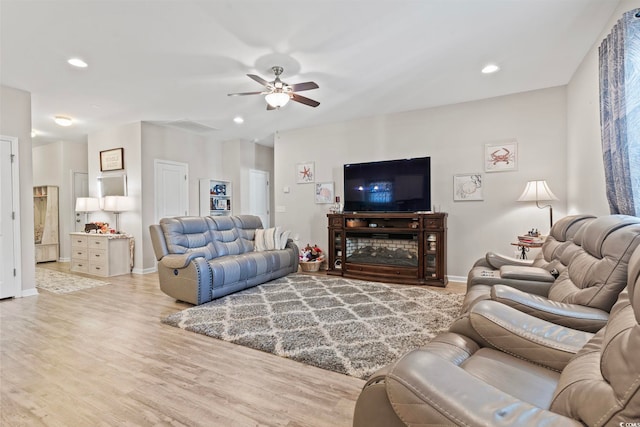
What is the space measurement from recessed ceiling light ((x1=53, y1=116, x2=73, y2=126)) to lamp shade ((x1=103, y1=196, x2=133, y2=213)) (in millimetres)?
1411

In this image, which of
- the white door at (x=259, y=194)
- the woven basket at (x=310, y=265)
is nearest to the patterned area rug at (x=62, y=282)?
the woven basket at (x=310, y=265)

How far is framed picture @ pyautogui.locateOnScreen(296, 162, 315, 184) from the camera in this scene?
5.72 meters

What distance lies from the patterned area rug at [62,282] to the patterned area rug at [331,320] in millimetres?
2362

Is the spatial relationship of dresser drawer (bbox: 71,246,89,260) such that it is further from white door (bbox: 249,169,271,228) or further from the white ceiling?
white door (bbox: 249,169,271,228)

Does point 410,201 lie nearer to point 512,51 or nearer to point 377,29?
point 512,51

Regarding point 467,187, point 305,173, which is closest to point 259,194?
point 305,173

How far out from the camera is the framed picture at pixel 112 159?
18.4ft

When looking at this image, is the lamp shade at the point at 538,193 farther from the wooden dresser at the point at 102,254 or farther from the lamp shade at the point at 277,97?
the wooden dresser at the point at 102,254

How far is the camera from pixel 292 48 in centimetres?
298

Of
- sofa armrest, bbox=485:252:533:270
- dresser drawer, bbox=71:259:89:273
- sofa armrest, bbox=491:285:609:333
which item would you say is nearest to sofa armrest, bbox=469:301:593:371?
sofa armrest, bbox=491:285:609:333

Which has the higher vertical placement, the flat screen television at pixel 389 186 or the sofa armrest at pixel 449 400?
the flat screen television at pixel 389 186

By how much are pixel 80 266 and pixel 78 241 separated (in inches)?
18.1

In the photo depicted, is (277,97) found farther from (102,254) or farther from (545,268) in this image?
(102,254)

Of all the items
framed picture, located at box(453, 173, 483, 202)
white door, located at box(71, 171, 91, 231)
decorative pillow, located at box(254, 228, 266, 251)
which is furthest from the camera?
white door, located at box(71, 171, 91, 231)
